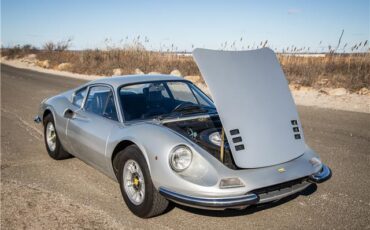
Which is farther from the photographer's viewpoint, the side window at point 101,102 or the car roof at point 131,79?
the car roof at point 131,79

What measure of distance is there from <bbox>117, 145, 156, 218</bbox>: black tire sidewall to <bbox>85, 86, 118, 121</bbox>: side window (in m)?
0.63

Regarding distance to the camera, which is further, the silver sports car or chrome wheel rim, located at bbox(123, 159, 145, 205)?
chrome wheel rim, located at bbox(123, 159, 145, 205)

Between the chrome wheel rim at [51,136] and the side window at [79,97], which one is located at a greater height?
the side window at [79,97]

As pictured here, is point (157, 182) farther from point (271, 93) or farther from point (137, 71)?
point (137, 71)

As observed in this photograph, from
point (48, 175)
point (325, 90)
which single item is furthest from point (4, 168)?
point (325, 90)

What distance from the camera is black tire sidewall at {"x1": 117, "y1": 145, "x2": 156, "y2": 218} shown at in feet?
11.4

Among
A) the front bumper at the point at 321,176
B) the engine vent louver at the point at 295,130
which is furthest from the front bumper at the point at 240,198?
the engine vent louver at the point at 295,130

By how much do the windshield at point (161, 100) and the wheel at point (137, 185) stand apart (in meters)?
0.59

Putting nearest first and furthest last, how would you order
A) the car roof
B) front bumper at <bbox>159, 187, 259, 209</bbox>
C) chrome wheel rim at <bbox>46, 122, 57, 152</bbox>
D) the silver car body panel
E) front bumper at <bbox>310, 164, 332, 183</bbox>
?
front bumper at <bbox>159, 187, 259, 209</bbox> → the silver car body panel → front bumper at <bbox>310, 164, 332, 183</bbox> → the car roof → chrome wheel rim at <bbox>46, 122, 57, 152</bbox>

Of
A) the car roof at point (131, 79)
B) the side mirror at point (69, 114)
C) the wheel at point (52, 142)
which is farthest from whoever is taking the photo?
the wheel at point (52, 142)

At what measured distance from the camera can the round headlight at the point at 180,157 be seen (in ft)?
10.9

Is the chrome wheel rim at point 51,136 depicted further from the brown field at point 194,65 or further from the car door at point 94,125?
the brown field at point 194,65

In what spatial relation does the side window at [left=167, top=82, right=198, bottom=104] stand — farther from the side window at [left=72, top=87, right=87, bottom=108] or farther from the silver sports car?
the side window at [left=72, top=87, right=87, bottom=108]

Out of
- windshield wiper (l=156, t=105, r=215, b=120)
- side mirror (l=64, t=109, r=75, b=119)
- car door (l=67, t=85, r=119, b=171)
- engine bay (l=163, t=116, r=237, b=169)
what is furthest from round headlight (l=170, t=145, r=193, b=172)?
side mirror (l=64, t=109, r=75, b=119)
